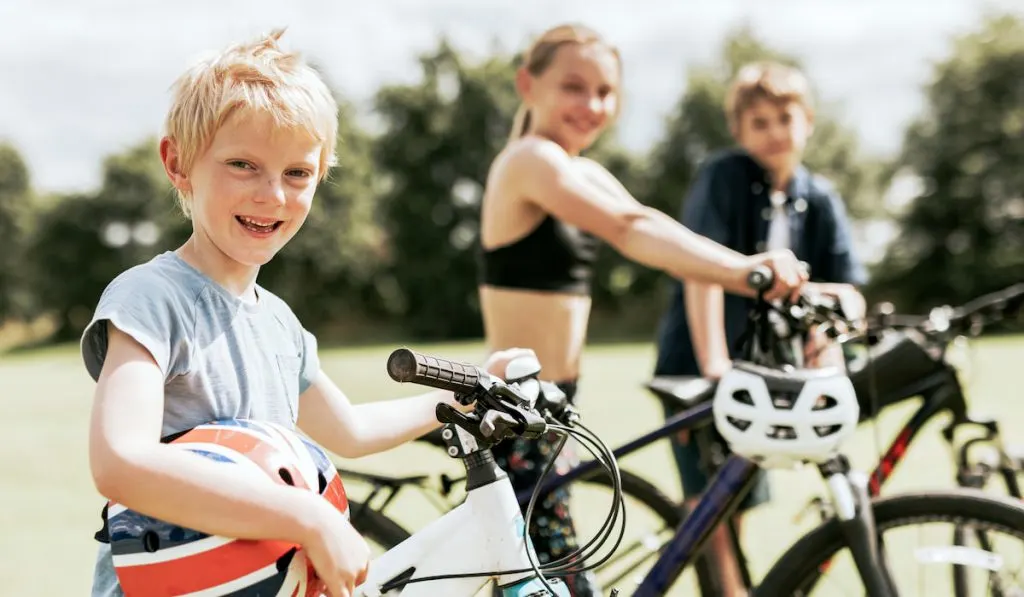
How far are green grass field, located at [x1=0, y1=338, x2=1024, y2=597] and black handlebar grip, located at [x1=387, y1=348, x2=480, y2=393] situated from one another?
164 centimetres

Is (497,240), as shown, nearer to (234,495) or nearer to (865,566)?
(865,566)

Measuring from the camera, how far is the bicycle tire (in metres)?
2.57

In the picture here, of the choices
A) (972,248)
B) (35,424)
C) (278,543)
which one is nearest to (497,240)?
(278,543)

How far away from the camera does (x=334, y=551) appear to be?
1.54 m

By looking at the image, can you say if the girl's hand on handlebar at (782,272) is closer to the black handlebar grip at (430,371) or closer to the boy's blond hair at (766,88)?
the black handlebar grip at (430,371)

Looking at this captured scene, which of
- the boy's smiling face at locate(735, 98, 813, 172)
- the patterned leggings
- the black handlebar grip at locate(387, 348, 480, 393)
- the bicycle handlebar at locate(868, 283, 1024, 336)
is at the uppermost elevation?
the boy's smiling face at locate(735, 98, 813, 172)

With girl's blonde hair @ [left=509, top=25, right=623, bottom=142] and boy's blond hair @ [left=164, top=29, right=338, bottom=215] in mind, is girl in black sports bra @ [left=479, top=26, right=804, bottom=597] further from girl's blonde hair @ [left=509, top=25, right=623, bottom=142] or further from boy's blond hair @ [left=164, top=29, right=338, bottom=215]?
boy's blond hair @ [left=164, top=29, right=338, bottom=215]

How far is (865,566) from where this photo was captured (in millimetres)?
2516

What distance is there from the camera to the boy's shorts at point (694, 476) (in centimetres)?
356

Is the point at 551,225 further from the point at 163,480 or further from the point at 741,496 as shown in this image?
the point at 163,480

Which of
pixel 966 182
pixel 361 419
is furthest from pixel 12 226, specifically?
pixel 361 419

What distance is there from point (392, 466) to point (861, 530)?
6674 millimetres

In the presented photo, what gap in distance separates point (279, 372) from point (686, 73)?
45.5m

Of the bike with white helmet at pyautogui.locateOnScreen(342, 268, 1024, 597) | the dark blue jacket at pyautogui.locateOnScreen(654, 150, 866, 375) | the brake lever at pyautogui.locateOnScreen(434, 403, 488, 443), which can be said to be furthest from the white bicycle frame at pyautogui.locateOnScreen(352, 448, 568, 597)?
the dark blue jacket at pyautogui.locateOnScreen(654, 150, 866, 375)
